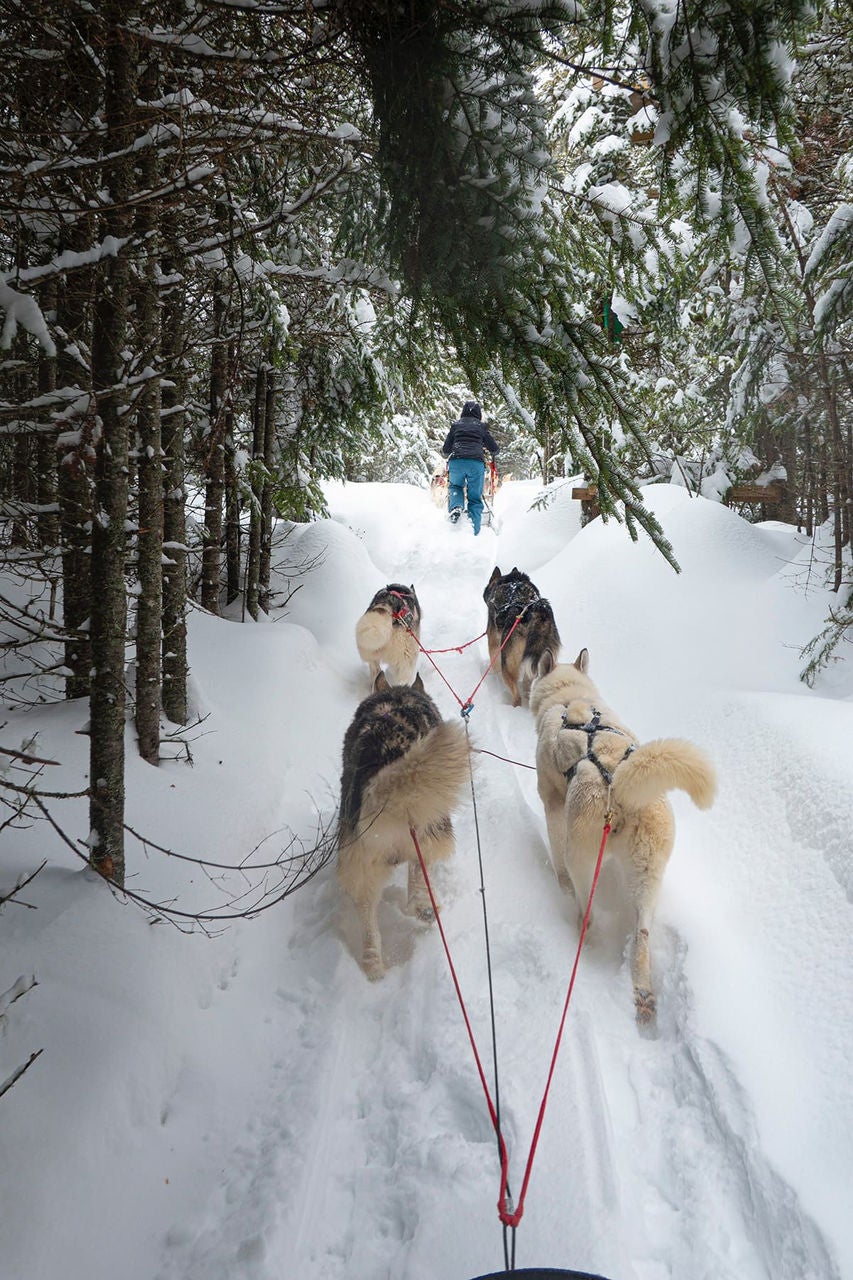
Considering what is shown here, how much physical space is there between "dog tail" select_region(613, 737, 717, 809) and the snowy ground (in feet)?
2.92

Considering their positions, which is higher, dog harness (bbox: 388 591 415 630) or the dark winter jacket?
the dark winter jacket

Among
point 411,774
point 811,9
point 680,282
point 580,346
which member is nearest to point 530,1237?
point 411,774

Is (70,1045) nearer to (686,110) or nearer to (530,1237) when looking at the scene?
(530,1237)

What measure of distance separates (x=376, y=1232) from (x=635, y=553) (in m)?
8.33

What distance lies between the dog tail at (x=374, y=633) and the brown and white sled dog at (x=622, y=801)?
300 cm

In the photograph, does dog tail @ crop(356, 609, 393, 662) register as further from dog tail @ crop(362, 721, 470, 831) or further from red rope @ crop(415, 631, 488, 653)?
dog tail @ crop(362, 721, 470, 831)

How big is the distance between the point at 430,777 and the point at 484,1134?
1.38m

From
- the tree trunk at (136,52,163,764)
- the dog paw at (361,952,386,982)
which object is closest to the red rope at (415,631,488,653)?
the tree trunk at (136,52,163,764)

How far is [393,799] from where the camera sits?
8.75 feet

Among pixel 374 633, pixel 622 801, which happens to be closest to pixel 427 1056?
pixel 622 801

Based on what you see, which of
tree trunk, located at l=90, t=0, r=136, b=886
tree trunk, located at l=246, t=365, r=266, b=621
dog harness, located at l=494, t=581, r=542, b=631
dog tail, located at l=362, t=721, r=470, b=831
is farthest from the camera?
dog harness, located at l=494, t=581, r=542, b=631

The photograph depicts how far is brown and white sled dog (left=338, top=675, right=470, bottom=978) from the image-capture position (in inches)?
102

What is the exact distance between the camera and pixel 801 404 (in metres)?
6.58

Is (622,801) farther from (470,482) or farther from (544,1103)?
(470,482)
